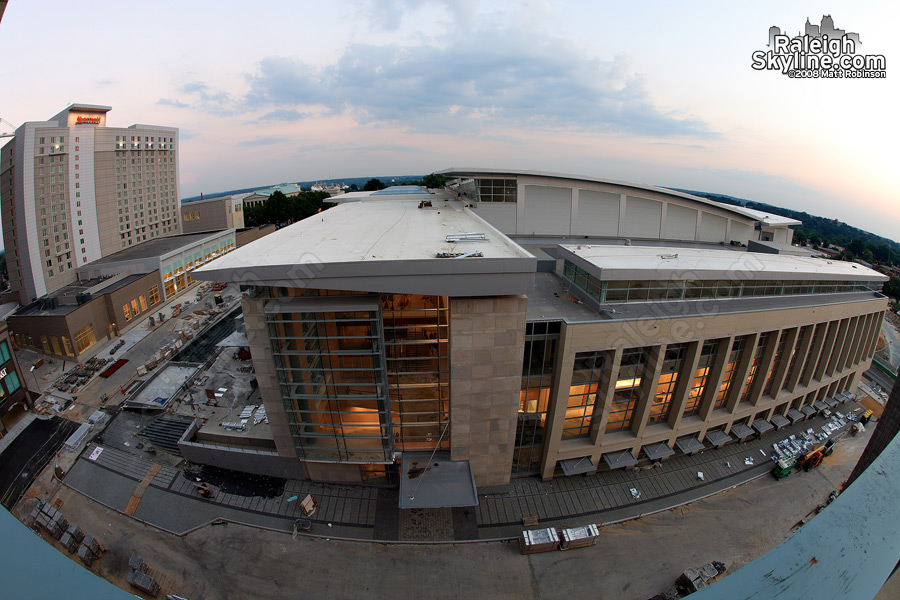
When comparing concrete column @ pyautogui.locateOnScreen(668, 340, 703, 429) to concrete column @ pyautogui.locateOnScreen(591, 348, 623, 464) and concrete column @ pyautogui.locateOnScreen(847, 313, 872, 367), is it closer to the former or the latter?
concrete column @ pyautogui.locateOnScreen(591, 348, 623, 464)

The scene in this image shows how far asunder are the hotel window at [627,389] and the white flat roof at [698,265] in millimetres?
4784

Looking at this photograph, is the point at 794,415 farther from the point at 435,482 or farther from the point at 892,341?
the point at 892,341

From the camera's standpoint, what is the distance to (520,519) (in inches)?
A: 824

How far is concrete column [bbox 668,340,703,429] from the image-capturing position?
21.9 metres

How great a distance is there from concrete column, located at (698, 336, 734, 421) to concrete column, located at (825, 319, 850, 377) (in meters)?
13.0

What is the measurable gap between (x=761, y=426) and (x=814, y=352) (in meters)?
7.22

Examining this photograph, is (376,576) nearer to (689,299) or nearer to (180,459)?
(180,459)

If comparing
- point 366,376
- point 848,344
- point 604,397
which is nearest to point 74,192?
point 366,376

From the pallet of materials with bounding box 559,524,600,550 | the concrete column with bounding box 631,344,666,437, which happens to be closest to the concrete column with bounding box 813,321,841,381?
the concrete column with bounding box 631,344,666,437

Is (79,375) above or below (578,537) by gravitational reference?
above

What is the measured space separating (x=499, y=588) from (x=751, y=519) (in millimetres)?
16385

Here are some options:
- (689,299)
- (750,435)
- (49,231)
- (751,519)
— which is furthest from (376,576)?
(49,231)

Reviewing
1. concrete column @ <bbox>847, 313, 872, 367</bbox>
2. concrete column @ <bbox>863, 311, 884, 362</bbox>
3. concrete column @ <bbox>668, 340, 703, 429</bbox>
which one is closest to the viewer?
concrete column @ <bbox>668, 340, 703, 429</bbox>

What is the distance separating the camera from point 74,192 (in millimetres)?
47438
